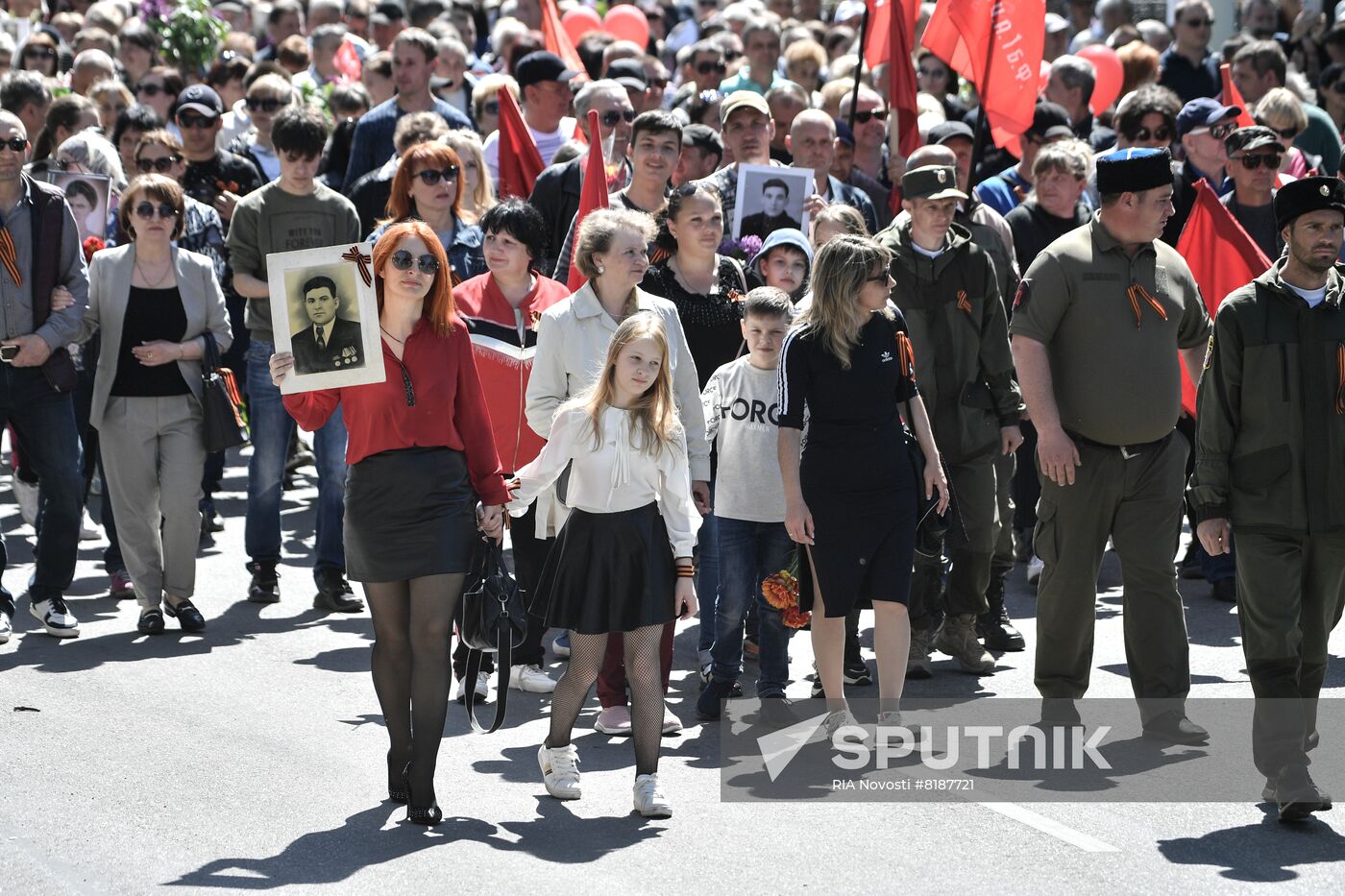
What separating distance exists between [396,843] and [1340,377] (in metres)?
3.63

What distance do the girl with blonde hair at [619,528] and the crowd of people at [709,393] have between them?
0.02 meters

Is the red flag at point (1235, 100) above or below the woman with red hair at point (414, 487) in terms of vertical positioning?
above

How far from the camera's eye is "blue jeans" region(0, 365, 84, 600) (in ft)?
30.6

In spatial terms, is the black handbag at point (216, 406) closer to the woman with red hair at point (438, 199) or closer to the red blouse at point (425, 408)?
the woman with red hair at point (438, 199)

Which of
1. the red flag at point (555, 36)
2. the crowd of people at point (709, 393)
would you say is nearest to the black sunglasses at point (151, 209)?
the crowd of people at point (709, 393)

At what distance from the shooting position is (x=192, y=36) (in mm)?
17156

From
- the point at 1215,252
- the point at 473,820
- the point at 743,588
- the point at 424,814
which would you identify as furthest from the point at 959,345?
the point at 424,814

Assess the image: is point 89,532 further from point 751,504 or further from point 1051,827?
point 1051,827

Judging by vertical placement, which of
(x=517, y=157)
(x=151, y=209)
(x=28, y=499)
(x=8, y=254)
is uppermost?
(x=517, y=157)

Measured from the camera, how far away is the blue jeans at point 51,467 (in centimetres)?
933

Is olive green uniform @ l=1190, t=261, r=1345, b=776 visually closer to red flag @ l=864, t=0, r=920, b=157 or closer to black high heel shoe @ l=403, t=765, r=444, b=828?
black high heel shoe @ l=403, t=765, r=444, b=828

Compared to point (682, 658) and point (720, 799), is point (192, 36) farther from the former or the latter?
point (720, 799)

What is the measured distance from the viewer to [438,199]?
31.9ft

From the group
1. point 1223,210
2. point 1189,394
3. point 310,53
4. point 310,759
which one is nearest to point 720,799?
point 310,759
